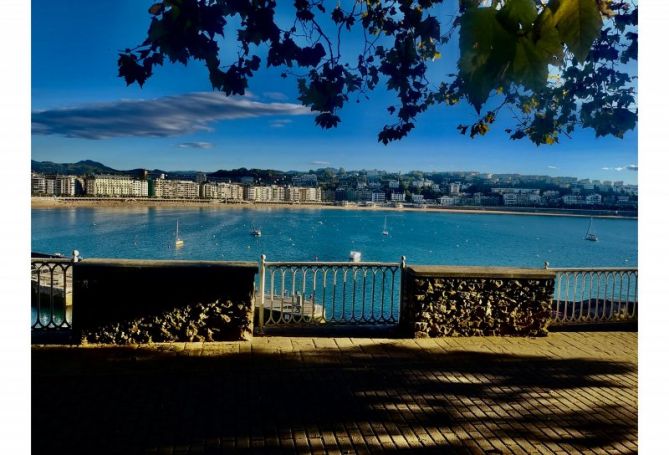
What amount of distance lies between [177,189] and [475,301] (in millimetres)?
126098

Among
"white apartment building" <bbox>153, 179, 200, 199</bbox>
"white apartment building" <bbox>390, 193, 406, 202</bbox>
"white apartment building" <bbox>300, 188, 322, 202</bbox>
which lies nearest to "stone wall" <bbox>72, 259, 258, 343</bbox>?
"white apartment building" <bbox>390, 193, 406, 202</bbox>

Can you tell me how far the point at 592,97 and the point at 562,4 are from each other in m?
4.10

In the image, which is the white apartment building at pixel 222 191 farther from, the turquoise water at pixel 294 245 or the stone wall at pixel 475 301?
the stone wall at pixel 475 301

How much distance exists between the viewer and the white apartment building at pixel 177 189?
11919 cm

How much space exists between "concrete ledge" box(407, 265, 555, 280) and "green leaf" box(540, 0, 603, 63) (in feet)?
19.4

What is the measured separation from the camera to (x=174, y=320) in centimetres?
619

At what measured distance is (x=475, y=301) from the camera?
6.93 m

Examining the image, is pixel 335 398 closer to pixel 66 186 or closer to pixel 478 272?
pixel 478 272

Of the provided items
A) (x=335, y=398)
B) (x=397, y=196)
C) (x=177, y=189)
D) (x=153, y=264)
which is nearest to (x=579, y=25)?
(x=335, y=398)

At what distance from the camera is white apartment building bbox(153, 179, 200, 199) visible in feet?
391

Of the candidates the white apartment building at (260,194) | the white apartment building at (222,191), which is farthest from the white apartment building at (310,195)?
the white apartment building at (222,191)

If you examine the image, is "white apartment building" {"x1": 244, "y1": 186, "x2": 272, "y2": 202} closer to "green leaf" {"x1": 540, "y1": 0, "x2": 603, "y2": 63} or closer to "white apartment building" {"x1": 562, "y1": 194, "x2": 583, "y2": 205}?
"white apartment building" {"x1": 562, "y1": 194, "x2": 583, "y2": 205}

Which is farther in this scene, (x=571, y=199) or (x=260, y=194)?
(x=260, y=194)

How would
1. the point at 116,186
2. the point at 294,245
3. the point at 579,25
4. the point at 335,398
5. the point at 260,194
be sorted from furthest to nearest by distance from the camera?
the point at 260,194
the point at 116,186
the point at 294,245
the point at 335,398
the point at 579,25
